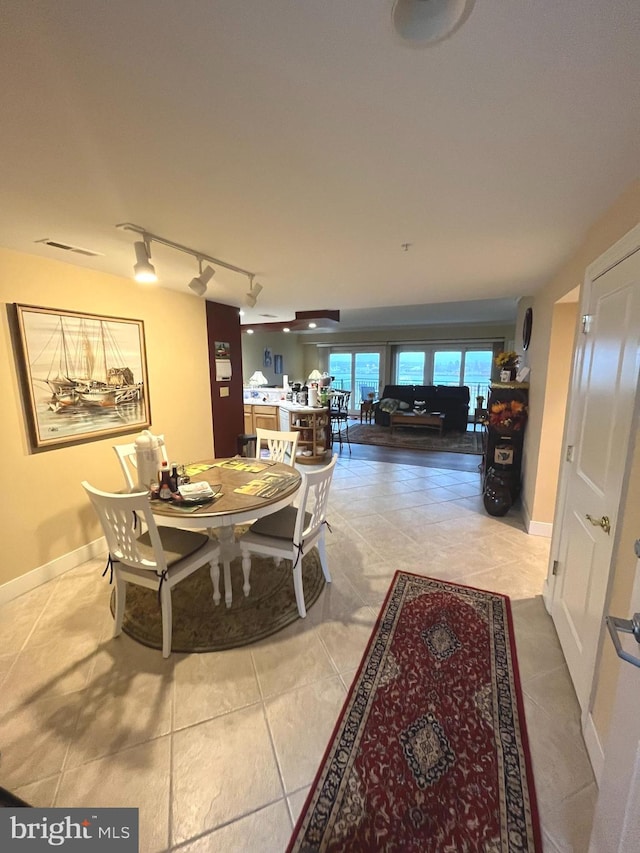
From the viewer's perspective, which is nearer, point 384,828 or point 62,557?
point 384,828

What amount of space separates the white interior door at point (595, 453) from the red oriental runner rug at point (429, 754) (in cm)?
39

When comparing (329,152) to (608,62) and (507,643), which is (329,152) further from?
(507,643)

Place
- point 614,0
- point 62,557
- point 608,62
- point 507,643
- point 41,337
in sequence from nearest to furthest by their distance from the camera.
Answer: point 614,0, point 608,62, point 507,643, point 41,337, point 62,557

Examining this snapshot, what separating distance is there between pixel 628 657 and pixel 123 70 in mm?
1817

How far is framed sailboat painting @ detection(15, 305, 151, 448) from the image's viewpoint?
231cm

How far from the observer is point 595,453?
1.58 metres

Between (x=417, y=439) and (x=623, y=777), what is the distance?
6.64 meters

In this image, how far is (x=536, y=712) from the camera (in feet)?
5.12

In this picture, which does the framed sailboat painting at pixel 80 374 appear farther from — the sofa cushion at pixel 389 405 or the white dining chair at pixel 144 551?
the sofa cushion at pixel 389 405

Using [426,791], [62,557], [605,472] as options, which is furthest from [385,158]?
[62,557]

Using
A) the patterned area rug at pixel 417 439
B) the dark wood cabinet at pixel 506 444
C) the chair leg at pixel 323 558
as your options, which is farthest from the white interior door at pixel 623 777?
the patterned area rug at pixel 417 439

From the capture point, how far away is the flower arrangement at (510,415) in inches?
140

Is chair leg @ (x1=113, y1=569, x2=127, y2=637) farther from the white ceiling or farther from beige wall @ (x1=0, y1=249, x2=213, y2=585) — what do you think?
the white ceiling

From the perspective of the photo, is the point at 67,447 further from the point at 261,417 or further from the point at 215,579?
the point at 261,417
